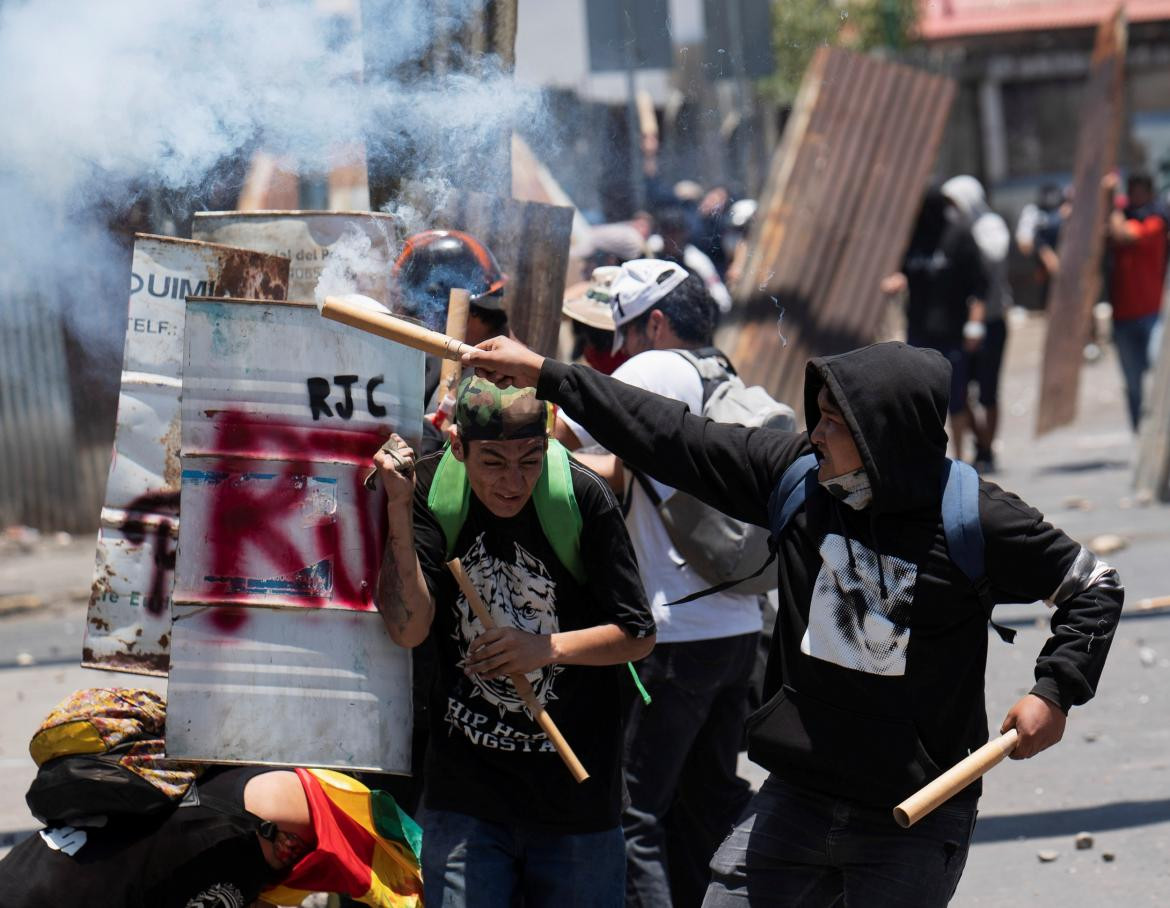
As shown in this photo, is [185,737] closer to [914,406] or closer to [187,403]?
[187,403]

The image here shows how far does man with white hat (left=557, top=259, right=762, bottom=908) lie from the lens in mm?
3846

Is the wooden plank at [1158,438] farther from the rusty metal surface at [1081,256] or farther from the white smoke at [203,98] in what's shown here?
the white smoke at [203,98]

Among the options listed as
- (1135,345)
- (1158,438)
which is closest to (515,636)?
(1158,438)

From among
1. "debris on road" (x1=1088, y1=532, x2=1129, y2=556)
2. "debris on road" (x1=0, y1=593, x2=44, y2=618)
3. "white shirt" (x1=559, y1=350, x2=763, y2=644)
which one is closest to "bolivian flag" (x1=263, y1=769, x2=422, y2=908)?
"white shirt" (x1=559, y1=350, x2=763, y2=644)

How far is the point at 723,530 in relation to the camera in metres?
3.85

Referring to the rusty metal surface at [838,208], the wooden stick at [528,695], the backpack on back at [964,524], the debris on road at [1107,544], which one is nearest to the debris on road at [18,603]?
the rusty metal surface at [838,208]

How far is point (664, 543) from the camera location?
3.97m

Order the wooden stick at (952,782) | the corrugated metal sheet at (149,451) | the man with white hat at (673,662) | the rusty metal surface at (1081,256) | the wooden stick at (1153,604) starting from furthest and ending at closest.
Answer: the rusty metal surface at (1081,256) < the wooden stick at (1153,604) < the man with white hat at (673,662) < the corrugated metal sheet at (149,451) < the wooden stick at (952,782)

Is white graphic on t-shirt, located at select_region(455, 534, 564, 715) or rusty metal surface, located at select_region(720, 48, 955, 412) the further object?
rusty metal surface, located at select_region(720, 48, 955, 412)

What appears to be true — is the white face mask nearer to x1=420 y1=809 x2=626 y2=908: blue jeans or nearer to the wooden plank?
x1=420 y1=809 x2=626 y2=908: blue jeans

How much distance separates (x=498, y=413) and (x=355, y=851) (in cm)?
112

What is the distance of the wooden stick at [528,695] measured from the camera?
→ 3.05 metres

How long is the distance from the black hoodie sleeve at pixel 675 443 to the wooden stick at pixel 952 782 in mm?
645

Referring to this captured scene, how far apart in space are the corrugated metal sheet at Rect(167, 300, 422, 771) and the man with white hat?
92cm
